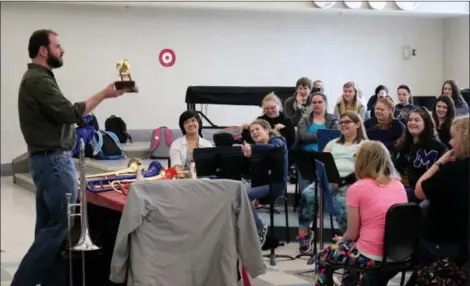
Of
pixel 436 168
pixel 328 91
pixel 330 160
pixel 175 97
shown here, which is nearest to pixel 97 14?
pixel 175 97

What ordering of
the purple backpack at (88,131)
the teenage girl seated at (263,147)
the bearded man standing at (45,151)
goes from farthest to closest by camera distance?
the purple backpack at (88,131), the teenage girl seated at (263,147), the bearded man standing at (45,151)

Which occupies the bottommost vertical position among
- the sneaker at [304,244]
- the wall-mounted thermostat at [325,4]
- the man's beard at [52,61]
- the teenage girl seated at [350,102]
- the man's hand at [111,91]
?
the sneaker at [304,244]

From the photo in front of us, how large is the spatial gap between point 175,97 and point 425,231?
9241 millimetres

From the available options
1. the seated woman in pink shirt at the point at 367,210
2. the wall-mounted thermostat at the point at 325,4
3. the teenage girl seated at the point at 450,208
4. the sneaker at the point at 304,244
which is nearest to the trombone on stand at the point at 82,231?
the seated woman in pink shirt at the point at 367,210

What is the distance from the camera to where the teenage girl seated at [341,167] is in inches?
234

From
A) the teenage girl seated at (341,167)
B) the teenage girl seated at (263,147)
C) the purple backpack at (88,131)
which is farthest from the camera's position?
the purple backpack at (88,131)

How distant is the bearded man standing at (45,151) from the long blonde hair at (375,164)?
170 centimetres

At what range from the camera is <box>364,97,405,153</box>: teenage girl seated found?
6543 millimetres

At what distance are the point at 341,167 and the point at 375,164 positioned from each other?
6.07 feet

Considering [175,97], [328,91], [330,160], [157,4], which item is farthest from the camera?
[328,91]

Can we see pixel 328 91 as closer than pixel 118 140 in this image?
No

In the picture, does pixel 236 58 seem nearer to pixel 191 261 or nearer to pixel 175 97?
pixel 175 97

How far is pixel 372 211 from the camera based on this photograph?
4152 mm

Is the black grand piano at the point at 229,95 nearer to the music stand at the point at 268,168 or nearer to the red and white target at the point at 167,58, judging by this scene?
the red and white target at the point at 167,58
